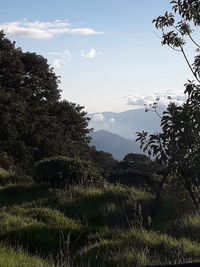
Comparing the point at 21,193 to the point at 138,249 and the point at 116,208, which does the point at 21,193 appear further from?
the point at 138,249

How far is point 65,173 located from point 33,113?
21389 millimetres

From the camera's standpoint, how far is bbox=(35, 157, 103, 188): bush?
469 inches

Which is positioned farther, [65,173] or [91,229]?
[65,173]

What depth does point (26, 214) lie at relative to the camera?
877 centimetres

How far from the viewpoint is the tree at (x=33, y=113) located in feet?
96.2

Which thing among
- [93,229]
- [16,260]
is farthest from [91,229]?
[16,260]

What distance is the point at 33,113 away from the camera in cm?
3294

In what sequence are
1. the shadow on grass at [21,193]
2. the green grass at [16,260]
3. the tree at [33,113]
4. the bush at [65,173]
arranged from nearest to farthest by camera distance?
the green grass at [16,260]
the shadow on grass at [21,193]
the bush at [65,173]
the tree at [33,113]

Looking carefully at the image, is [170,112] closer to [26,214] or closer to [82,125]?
[26,214]

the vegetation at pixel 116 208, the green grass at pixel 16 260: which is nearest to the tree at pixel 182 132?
the vegetation at pixel 116 208

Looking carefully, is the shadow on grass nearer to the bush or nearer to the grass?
the grass

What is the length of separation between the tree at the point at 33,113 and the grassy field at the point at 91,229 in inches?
704

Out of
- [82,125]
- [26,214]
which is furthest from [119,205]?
[82,125]

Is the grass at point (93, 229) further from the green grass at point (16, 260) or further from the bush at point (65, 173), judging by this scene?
the bush at point (65, 173)
